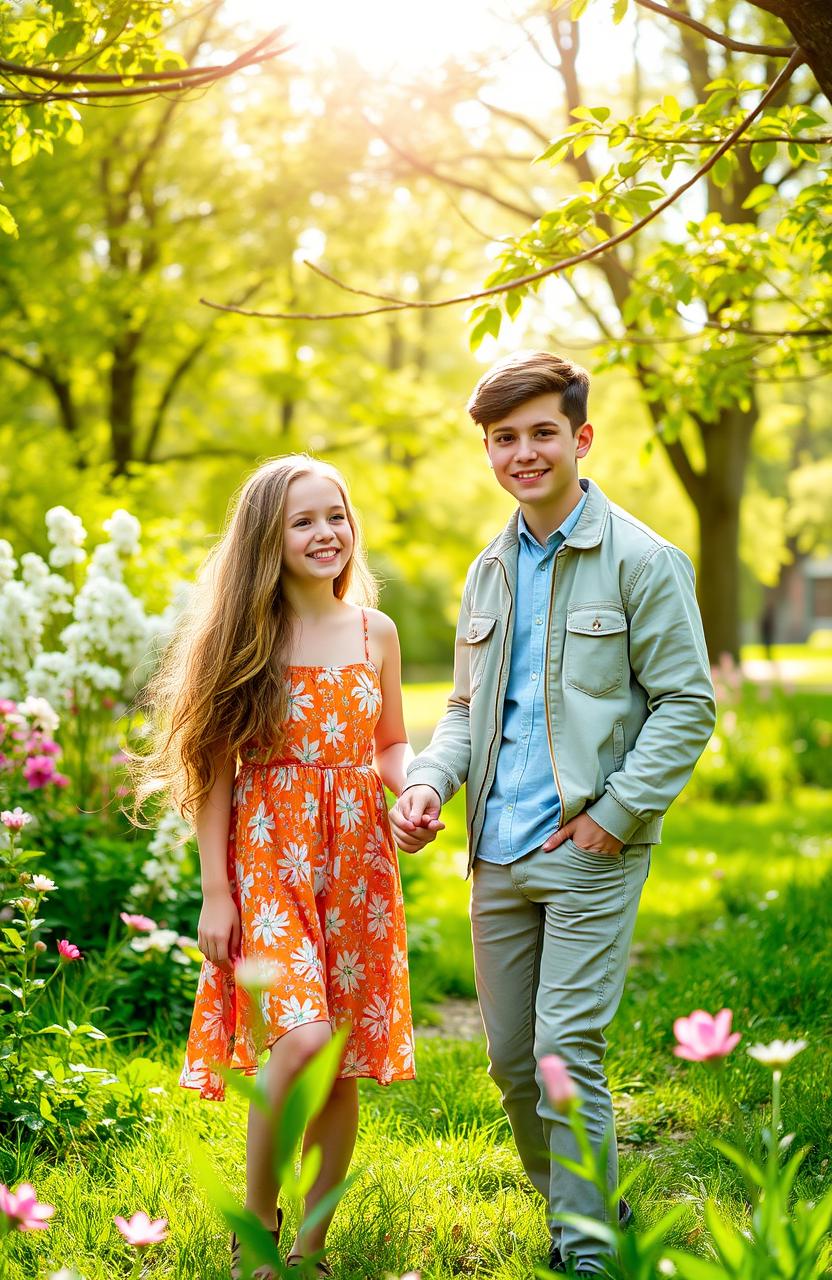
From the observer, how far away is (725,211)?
1036 cm

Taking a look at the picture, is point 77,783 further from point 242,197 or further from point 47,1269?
point 242,197

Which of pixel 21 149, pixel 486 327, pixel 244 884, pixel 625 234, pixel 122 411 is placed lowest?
pixel 244 884

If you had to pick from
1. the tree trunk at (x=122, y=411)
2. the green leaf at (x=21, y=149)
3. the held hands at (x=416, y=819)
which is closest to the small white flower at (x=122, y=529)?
the green leaf at (x=21, y=149)

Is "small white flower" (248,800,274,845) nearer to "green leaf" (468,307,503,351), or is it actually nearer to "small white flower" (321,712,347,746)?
"small white flower" (321,712,347,746)

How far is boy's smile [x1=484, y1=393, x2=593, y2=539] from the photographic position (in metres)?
2.80

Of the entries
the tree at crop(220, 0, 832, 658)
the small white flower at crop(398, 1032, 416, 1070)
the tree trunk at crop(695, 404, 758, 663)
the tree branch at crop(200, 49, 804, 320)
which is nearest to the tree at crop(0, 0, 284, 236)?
the tree branch at crop(200, 49, 804, 320)

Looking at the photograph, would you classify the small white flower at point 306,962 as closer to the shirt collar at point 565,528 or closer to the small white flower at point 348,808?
the small white flower at point 348,808

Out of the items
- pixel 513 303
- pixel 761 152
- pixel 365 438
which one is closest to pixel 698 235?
pixel 761 152

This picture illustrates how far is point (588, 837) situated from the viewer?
8.72 feet

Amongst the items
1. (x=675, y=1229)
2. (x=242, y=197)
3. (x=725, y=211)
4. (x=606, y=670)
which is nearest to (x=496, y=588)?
(x=606, y=670)

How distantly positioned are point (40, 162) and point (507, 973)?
9.70 meters

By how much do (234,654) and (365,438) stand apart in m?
13.8

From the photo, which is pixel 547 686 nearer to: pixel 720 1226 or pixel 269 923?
pixel 269 923

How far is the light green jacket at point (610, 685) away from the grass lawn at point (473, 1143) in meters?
0.76
